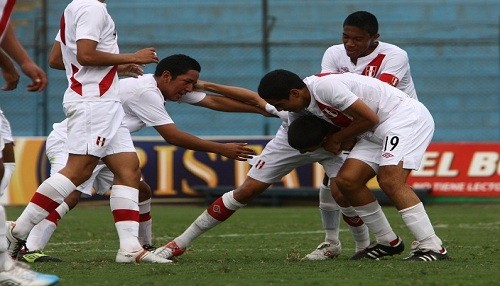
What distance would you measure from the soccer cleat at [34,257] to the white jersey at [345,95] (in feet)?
7.37

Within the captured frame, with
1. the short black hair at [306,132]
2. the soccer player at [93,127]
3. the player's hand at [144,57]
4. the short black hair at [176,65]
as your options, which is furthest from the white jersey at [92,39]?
the short black hair at [306,132]

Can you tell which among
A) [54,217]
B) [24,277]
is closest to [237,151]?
[54,217]

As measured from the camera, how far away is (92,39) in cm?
755

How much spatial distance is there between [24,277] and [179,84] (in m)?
2.89

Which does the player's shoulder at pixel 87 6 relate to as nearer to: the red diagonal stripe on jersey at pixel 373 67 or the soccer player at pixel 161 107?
the soccer player at pixel 161 107

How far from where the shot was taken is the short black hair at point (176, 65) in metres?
8.46

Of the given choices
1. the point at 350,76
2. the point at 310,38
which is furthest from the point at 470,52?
the point at 350,76

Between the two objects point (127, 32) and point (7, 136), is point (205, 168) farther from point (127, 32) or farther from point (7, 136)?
point (7, 136)

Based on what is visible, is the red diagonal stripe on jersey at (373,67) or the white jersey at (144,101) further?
the red diagonal stripe on jersey at (373,67)

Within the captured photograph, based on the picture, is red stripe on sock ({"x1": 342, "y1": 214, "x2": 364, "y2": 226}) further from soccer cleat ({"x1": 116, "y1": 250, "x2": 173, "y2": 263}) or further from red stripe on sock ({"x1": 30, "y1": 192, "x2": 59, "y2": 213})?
red stripe on sock ({"x1": 30, "y1": 192, "x2": 59, "y2": 213})

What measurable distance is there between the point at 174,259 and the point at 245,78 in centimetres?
1221

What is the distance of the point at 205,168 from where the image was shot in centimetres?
1761

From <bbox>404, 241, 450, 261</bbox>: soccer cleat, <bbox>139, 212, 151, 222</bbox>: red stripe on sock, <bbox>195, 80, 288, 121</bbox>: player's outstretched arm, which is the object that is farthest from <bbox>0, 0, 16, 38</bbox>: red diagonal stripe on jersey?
<bbox>404, 241, 450, 261</bbox>: soccer cleat

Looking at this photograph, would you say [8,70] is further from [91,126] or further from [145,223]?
[145,223]
